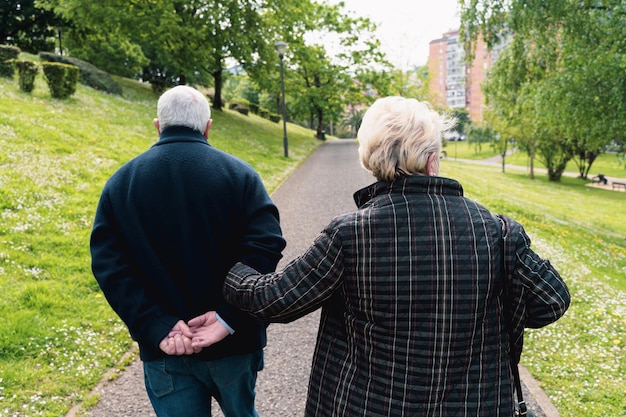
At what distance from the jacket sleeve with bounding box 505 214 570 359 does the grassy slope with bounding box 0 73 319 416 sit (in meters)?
3.37

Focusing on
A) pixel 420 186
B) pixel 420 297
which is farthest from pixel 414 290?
pixel 420 186

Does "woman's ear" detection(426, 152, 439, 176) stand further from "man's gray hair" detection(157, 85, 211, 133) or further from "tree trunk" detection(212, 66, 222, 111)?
"tree trunk" detection(212, 66, 222, 111)

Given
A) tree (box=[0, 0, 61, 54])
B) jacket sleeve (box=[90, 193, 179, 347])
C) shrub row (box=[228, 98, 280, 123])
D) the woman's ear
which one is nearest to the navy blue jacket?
jacket sleeve (box=[90, 193, 179, 347])

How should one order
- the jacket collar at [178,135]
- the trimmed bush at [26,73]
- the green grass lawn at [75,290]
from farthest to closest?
1. the trimmed bush at [26,73]
2. the green grass lawn at [75,290]
3. the jacket collar at [178,135]

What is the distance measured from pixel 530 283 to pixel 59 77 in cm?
1657

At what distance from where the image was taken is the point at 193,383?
6.79 ft

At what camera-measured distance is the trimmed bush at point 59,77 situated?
47.6 feet

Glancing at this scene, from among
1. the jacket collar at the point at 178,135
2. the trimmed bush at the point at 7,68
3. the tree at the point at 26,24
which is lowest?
the jacket collar at the point at 178,135

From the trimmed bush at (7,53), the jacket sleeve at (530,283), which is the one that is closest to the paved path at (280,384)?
the jacket sleeve at (530,283)

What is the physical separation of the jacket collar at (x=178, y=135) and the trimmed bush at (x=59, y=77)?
49.7 feet

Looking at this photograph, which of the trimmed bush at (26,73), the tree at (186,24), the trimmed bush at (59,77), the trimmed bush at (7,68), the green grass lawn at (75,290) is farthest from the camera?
the tree at (186,24)

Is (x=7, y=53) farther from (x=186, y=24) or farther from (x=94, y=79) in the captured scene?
(x=186, y=24)

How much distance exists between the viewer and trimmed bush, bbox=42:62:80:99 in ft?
47.6

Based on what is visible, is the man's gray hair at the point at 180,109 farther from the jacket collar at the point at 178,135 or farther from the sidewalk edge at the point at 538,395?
the sidewalk edge at the point at 538,395
